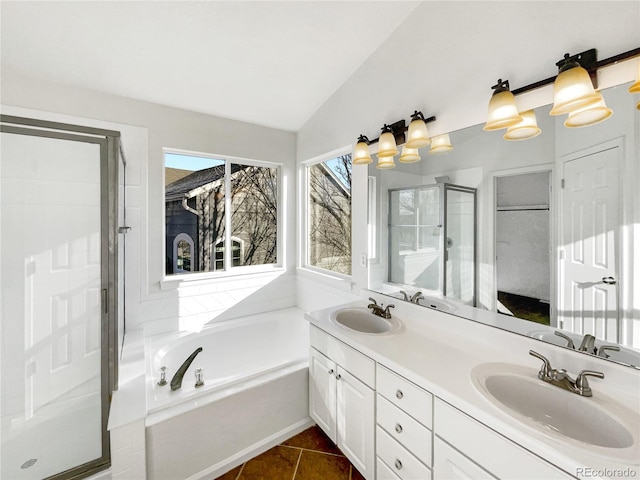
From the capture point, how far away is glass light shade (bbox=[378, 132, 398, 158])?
6.11ft

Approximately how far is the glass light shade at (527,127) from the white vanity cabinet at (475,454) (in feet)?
4.04

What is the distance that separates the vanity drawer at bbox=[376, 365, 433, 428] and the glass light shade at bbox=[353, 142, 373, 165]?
4.58 feet

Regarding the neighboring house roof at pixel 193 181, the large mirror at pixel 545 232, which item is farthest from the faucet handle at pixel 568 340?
the neighboring house roof at pixel 193 181

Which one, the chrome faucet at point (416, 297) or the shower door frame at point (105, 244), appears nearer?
the shower door frame at point (105, 244)

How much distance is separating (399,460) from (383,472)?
0.56ft

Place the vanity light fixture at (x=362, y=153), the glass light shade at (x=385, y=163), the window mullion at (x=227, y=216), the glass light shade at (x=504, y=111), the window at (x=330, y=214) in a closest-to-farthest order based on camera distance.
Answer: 1. the glass light shade at (x=504, y=111)
2. the glass light shade at (x=385, y=163)
3. the vanity light fixture at (x=362, y=153)
4. the window at (x=330, y=214)
5. the window mullion at (x=227, y=216)

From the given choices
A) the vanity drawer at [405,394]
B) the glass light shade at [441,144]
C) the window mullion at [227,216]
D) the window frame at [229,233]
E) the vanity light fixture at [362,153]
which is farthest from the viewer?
Result: the window mullion at [227,216]

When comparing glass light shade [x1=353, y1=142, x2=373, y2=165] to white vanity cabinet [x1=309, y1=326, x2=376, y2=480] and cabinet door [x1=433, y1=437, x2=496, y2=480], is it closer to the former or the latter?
white vanity cabinet [x1=309, y1=326, x2=376, y2=480]

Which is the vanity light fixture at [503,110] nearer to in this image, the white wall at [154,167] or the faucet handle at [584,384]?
the faucet handle at [584,384]

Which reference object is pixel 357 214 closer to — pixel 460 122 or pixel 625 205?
pixel 460 122

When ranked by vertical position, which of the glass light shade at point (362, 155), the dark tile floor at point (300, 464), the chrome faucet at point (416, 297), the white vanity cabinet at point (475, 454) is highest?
the glass light shade at point (362, 155)

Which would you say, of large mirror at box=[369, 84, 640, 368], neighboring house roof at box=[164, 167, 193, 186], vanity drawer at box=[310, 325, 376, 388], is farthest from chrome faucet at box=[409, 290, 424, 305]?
neighboring house roof at box=[164, 167, 193, 186]

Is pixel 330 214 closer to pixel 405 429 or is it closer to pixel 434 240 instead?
pixel 434 240

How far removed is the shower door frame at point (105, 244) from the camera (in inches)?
54.1
